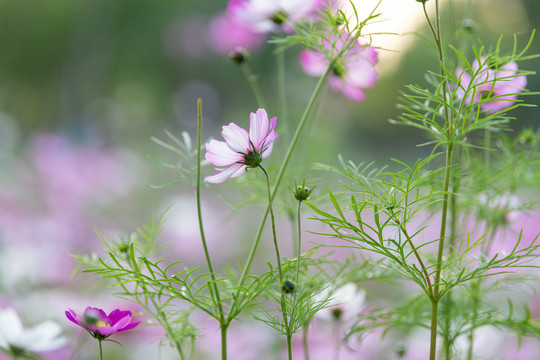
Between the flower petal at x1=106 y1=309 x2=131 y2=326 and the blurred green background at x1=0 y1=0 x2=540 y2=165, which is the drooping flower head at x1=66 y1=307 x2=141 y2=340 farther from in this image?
the blurred green background at x1=0 y1=0 x2=540 y2=165

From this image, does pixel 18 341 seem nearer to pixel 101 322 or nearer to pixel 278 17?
pixel 101 322

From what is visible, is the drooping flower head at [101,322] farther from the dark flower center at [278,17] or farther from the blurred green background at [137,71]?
the blurred green background at [137,71]

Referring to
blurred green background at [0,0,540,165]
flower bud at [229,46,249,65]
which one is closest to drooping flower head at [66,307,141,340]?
flower bud at [229,46,249,65]

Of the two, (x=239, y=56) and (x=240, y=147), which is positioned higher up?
(x=239, y=56)

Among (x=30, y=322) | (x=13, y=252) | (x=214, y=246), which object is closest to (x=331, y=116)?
(x=214, y=246)

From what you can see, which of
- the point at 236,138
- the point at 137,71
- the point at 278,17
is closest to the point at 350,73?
A: the point at 278,17

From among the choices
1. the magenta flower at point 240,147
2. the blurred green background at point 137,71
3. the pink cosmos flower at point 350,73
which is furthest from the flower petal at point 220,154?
the blurred green background at point 137,71
